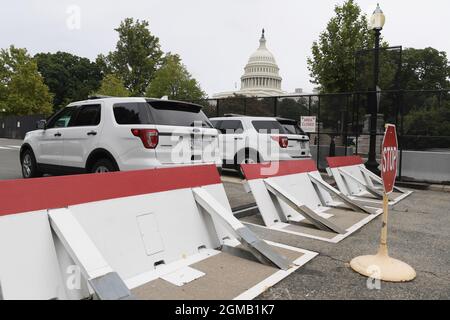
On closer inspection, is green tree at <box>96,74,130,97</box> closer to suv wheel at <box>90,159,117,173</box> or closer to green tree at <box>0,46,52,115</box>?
green tree at <box>0,46,52,115</box>

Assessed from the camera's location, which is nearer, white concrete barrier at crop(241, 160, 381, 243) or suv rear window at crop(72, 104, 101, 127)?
white concrete barrier at crop(241, 160, 381, 243)

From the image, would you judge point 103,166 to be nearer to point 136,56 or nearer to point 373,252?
point 373,252

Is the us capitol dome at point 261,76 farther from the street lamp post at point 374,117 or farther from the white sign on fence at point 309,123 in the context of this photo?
the street lamp post at point 374,117

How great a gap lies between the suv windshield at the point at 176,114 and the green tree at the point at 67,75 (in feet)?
225

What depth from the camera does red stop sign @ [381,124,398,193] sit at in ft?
12.6

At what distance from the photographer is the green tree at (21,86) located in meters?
41.1

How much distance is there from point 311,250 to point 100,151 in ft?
12.7

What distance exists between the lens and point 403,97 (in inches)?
456

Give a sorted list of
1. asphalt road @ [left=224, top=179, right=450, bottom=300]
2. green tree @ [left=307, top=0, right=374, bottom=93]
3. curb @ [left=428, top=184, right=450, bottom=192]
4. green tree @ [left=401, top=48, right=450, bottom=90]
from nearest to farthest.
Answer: asphalt road @ [left=224, top=179, right=450, bottom=300] < curb @ [left=428, top=184, right=450, bottom=192] < green tree @ [left=307, top=0, right=374, bottom=93] < green tree @ [left=401, top=48, right=450, bottom=90]

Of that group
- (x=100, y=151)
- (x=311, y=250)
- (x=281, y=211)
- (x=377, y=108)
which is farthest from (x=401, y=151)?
(x=100, y=151)

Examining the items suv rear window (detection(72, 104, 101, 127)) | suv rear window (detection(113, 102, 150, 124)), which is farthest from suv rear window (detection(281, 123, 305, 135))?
suv rear window (detection(72, 104, 101, 127))

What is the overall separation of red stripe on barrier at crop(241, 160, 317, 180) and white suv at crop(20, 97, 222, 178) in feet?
3.47

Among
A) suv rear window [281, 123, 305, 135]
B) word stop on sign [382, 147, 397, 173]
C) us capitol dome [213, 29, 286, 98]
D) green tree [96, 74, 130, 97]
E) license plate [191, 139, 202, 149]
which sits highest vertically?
us capitol dome [213, 29, 286, 98]

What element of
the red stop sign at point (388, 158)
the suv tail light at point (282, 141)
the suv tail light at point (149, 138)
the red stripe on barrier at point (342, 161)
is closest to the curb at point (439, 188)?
the red stripe on barrier at point (342, 161)
